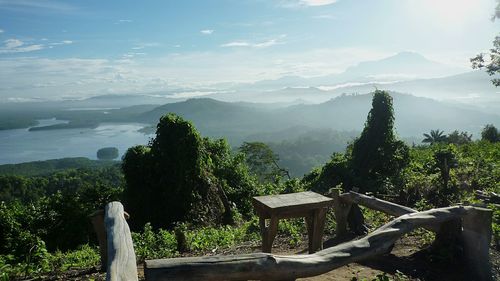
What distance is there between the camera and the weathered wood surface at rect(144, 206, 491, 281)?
2.73 meters

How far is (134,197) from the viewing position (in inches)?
552

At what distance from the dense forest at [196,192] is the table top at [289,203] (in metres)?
2.36

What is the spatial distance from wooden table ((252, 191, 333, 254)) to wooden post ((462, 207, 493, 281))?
1.89 meters

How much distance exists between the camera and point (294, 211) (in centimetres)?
522

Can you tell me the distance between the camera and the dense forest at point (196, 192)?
8.23 m

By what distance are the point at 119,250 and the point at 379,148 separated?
1647cm

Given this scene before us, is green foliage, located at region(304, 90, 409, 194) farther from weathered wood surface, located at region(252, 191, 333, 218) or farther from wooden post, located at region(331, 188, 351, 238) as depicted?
weathered wood surface, located at region(252, 191, 333, 218)

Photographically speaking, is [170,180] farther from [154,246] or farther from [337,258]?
[337,258]

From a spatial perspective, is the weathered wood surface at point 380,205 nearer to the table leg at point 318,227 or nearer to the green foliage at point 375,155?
the table leg at point 318,227

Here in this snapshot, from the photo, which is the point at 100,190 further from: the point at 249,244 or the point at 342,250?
the point at 342,250

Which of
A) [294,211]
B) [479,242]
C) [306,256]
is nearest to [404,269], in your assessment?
[479,242]

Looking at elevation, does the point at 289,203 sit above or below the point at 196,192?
above

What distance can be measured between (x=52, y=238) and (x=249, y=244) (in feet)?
35.6

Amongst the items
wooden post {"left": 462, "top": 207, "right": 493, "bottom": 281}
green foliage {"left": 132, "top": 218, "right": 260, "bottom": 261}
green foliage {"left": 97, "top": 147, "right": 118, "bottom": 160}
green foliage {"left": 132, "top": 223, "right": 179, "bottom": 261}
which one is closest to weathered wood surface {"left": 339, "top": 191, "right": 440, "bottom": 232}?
wooden post {"left": 462, "top": 207, "right": 493, "bottom": 281}
